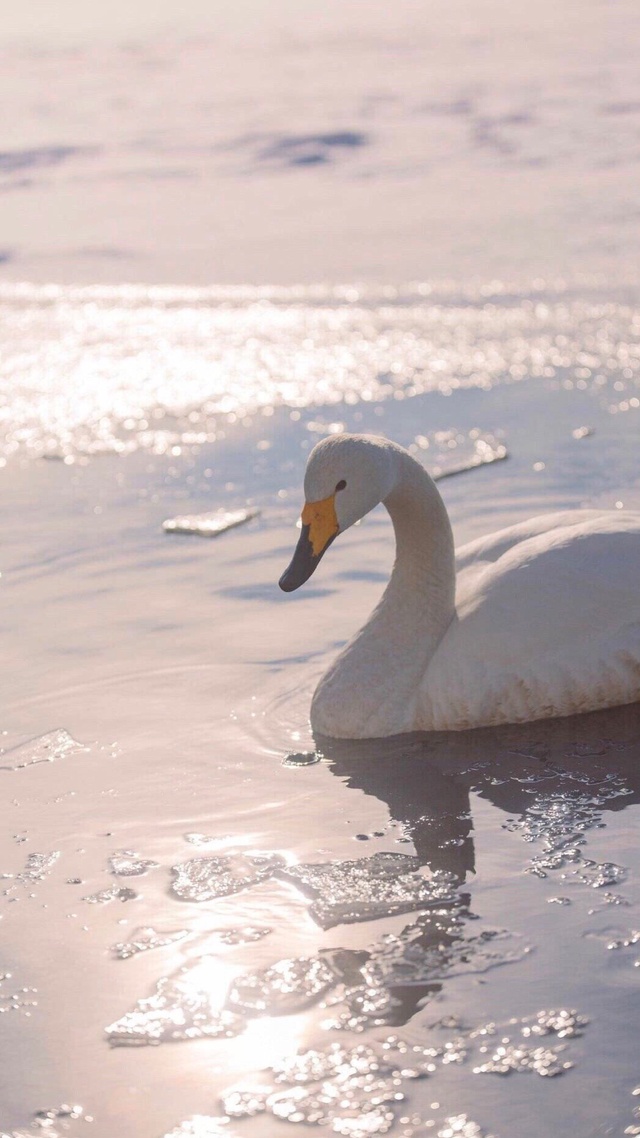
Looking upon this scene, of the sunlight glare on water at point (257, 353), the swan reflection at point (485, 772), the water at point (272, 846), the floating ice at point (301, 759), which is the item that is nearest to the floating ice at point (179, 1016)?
the water at point (272, 846)

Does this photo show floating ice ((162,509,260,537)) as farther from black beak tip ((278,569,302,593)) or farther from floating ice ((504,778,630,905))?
floating ice ((504,778,630,905))

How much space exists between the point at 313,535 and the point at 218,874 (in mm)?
1296

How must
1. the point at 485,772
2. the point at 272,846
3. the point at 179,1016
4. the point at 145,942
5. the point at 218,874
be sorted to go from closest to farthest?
the point at 179,1016 → the point at 145,942 → the point at 218,874 → the point at 272,846 → the point at 485,772

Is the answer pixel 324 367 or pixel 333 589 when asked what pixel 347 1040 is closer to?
pixel 333 589

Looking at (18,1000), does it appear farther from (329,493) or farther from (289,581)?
(329,493)

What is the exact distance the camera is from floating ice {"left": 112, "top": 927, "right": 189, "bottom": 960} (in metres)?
3.96

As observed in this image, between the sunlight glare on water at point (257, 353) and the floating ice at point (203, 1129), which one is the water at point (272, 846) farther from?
the sunlight glare on water at point (257, 353)

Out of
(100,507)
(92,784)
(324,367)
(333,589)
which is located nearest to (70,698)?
(92,784)

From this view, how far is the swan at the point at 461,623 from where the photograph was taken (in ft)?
17.3

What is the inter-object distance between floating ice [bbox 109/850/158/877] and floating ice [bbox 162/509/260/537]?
3.15 metres

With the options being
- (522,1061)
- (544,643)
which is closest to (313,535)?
(544,643)

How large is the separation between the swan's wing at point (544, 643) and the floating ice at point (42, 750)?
1.16 m

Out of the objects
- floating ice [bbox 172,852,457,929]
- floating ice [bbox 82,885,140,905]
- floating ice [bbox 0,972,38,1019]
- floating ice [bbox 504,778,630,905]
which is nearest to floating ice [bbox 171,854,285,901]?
floating ice [bbox 172,852,457,929]

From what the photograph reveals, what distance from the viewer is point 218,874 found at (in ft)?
14.3
